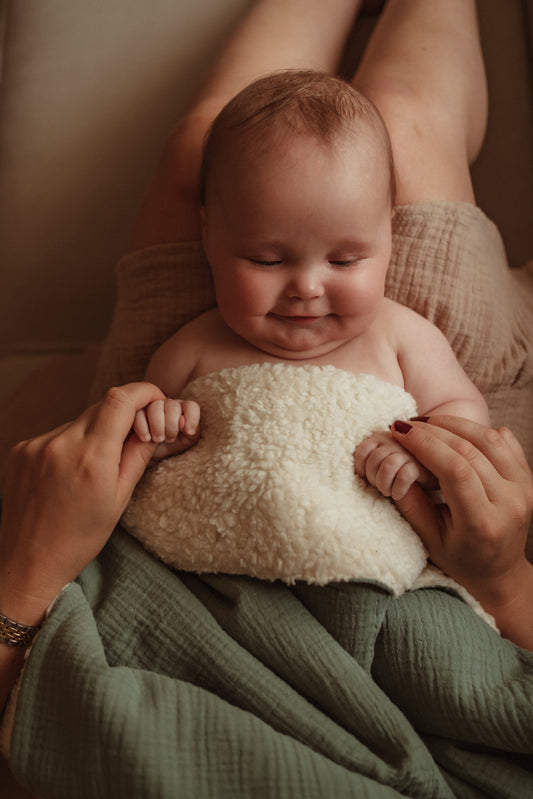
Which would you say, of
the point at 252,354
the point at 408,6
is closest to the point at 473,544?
the point at 252,354

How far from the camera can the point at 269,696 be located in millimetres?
695

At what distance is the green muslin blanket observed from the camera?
2.11ft

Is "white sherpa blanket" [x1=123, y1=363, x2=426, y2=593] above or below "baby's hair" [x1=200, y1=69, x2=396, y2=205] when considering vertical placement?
below

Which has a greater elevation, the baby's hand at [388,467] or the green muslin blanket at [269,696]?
the baby's hand at [388,467]

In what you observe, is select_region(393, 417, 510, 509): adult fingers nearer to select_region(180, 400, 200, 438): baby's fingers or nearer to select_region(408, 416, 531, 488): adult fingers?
select_region(408, 416, 531, 488): adult fingers

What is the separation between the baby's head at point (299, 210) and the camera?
801 mm

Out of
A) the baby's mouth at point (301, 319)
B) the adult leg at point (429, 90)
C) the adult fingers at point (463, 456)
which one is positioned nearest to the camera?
the adult fingers at point (463, 456)

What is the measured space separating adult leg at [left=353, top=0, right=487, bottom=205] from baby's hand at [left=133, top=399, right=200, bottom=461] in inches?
16.7

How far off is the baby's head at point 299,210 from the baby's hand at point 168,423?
126 millimetres

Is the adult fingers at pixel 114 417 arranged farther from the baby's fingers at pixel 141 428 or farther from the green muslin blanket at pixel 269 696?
the green muslin blanket at pixel 269 696

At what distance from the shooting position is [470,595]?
2.61ft

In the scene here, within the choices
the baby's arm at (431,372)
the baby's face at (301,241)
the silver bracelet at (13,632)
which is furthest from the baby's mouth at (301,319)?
the silver bracelet at (13,632)

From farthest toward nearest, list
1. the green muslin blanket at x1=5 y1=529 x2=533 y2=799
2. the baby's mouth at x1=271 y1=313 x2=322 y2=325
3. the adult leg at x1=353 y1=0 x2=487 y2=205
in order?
1. the adult leg at x1=353 y1=0 x2=487 y2=205
2. the baby's mouth at x1=271 y1=313 x2=322 y2=325
3. the green muslin blanket at x1=5 y1=529 x2=533 y2=799

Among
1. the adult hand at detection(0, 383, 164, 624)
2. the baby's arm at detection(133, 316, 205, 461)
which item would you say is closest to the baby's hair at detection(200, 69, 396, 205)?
the baby's arm at detection(133, 316, 205, 461)
